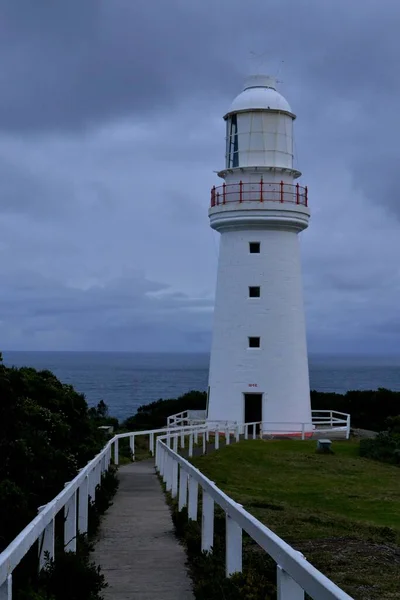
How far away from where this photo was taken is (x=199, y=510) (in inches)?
492

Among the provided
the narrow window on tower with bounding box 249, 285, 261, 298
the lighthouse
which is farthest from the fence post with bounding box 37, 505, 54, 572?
the narrow window on tower with bounding box 249, 285, 261, 298

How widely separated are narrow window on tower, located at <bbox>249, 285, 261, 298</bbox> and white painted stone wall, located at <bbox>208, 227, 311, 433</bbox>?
0.37 feet

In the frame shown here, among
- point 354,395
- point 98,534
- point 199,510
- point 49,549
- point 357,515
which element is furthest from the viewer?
point 354,395

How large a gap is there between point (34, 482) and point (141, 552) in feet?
4.98

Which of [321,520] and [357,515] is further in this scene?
[357,515]

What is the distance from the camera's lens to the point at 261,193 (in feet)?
99.3

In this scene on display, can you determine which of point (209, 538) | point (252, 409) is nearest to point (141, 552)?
point (209, 538)

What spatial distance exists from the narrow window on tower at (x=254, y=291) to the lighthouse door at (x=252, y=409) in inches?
135

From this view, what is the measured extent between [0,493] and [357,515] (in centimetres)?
912

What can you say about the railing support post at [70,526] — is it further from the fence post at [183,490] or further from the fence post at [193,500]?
the fence post at [183,490]

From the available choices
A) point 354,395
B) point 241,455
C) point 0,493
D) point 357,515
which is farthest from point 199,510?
point 354,395

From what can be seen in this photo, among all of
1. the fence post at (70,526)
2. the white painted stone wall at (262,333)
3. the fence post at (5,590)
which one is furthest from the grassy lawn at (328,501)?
the fence post at (5,590)

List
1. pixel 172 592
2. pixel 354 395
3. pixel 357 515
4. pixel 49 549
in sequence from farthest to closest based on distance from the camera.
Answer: pixel 354 395
pixel 357 515
pixel 172 592
pixel 49 549

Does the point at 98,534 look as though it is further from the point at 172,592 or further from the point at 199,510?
the point at 172,592
